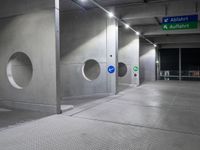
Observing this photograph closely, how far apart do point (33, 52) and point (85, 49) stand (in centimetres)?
355

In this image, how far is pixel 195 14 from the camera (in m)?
8.16

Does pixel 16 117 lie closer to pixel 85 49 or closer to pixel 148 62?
pixel 85 49

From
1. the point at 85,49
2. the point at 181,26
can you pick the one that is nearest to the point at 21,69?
the point at 85,49

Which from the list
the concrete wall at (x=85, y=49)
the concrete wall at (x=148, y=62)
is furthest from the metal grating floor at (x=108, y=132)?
the concrete wall at (x=148, y=62)

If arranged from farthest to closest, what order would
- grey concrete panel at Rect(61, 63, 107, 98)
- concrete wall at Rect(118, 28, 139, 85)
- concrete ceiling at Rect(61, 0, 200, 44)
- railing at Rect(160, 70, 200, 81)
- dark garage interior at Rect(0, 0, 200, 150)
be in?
1. railing at Rect(160, 70, 200, 81)
2. concrete wall at Rect(118, 28, 139, 85)
3. grey concrete panel at Rect(61, 63, 107, 98)
4. concrete ceiling at Rect(61, 0, 200, 44)
5. dark garage interior at Rect(0, 0, 200, 150)

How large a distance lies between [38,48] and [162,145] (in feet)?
13.4

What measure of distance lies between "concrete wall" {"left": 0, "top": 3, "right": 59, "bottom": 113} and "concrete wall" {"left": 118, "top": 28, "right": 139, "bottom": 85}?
8198 mm

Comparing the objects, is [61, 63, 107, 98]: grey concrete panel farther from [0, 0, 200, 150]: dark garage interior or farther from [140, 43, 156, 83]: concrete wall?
[140, 43, 156, 83]: concrete wall

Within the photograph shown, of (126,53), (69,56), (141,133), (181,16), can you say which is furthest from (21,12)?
(126,53)

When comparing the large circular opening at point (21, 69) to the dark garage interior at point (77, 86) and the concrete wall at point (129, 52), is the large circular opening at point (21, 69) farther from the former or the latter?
the concrete wall at point (129, 52)

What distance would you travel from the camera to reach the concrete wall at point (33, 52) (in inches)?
207

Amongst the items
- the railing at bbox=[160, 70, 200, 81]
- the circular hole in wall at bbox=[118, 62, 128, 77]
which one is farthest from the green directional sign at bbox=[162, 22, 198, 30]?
the railing at bbox=[160, 70, 200, 81]

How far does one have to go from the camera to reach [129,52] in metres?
13.0

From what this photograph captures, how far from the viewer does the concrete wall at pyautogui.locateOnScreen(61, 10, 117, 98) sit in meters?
8.68
